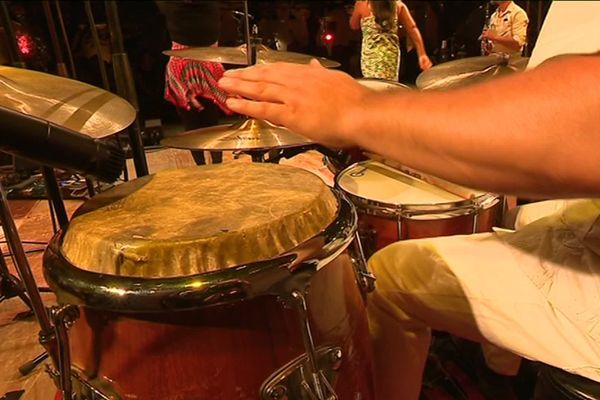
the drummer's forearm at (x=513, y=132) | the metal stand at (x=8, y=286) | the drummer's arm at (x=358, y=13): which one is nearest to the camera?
the drummer's forearm at (x=513, y=132)

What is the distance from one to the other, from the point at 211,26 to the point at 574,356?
6.84ft

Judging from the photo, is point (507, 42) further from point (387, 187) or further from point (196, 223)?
point (196, 223)

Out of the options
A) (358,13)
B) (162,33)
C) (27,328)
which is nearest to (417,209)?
(27,328)

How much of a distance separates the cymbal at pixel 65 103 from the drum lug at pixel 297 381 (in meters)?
0.53

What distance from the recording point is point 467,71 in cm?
156

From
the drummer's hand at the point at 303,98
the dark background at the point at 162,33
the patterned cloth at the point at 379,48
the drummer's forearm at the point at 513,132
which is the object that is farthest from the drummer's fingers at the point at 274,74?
the dark background at the point at 162,33

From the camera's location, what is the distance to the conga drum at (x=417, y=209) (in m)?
1.28

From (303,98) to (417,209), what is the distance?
27.1 inches

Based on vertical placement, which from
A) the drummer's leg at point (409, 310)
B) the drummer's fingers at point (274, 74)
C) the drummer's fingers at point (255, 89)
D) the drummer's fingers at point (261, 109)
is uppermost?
the drummer's fingers at point (274, 74)

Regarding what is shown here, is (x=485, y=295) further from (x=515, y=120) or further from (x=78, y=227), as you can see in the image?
(x=78, y=227)

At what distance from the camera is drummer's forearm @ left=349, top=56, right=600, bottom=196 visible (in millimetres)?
491

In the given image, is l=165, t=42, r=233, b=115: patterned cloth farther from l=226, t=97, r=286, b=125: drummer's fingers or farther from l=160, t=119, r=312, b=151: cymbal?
l=226, t=97, r=286, b=125: drummer's fingers

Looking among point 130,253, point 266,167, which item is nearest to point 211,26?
point 266,167

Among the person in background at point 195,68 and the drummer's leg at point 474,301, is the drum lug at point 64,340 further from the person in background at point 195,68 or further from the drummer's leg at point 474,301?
the person in background at point 195,68
